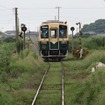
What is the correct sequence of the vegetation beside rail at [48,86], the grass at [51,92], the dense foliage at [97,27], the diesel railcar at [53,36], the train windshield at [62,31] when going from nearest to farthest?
the vegetation beside rail at [48,86] → the grass at [51,92] → the diesel railcar at [53,36] → the train windshield at [62,31] → the dense foliage at [97,27]

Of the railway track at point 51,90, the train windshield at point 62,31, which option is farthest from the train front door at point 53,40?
the railway track at point 51,90

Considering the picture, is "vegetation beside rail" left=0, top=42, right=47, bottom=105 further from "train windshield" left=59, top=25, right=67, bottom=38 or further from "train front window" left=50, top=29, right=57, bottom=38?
"train windshield" left=59, top=25, right=67, bottom=38

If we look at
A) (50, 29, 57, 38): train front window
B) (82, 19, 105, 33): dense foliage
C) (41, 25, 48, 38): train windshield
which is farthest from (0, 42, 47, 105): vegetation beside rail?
(82, 19, 105, 33): dense foliage

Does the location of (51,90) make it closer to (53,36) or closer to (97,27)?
(53,36)

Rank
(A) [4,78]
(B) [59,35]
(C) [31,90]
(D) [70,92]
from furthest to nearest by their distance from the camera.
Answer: (B) [59,35]
(A) [4,78]
(C) [31,90]
(D) [70,92]

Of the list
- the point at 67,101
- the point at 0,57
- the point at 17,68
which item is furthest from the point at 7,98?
the point at 17,68

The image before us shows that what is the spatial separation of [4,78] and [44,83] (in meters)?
1.80

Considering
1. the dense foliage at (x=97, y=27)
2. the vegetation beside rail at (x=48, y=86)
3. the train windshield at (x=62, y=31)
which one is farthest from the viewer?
the dense foliage at (x=97, y=27)

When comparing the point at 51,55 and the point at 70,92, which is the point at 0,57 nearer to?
the point at 70,92

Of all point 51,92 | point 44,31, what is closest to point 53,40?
point 44,31

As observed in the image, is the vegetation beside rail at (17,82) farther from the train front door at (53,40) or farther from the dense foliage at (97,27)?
the dense foliage at (97,27)

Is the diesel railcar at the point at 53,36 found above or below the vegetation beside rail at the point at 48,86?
above

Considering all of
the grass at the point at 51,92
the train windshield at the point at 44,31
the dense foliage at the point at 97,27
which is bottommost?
the grass at the point at 51,92

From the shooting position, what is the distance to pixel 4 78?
→ 1817 cm
